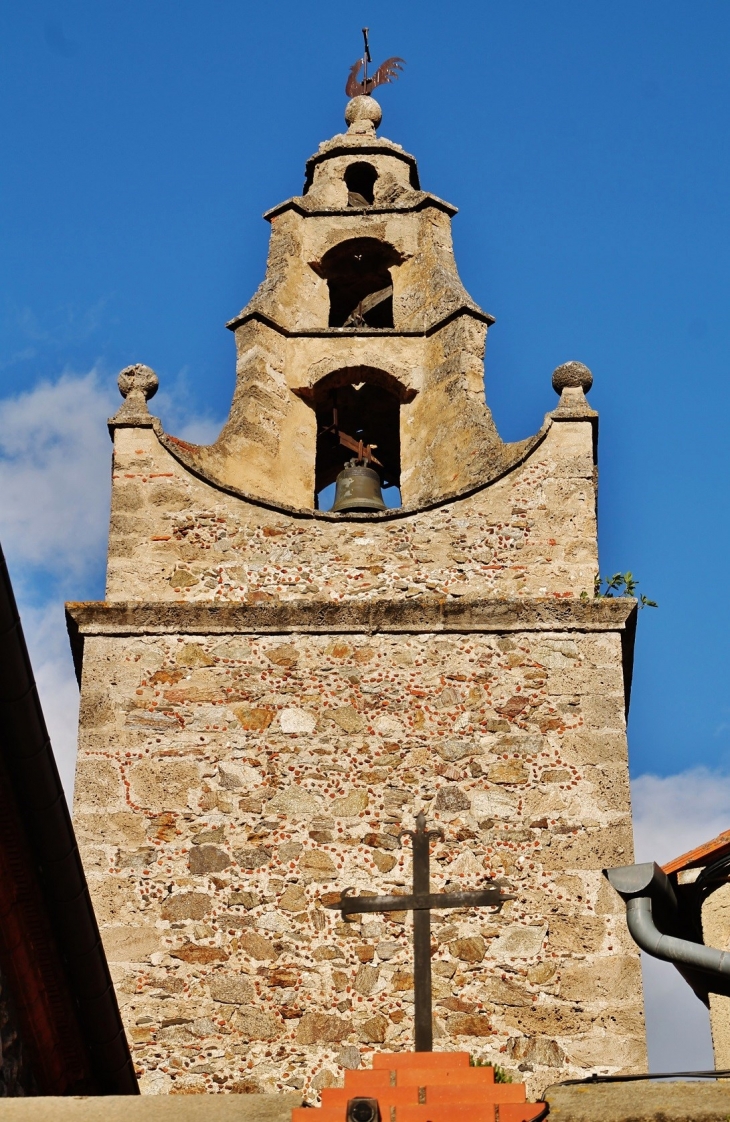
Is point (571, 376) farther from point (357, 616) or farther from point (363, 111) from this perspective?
point (363, 111)

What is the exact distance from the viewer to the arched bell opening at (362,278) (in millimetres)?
17109

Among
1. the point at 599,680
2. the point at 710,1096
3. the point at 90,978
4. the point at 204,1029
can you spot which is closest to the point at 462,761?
the point at 599,680

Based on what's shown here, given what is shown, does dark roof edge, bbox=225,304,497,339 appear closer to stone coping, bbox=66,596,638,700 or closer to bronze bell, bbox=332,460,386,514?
bronze bell, bbox=332,460,386,514

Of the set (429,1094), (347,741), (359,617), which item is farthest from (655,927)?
(359,617)

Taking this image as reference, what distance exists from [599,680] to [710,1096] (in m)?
6.57

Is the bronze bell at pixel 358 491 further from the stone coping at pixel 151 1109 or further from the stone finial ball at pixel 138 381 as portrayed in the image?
the stone coping at pixel 151 1109

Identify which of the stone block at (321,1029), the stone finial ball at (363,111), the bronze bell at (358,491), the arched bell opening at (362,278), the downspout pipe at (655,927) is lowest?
the downspout pipe at (655,927)

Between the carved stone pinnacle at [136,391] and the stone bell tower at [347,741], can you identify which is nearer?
the stone bell tower at [347,741]

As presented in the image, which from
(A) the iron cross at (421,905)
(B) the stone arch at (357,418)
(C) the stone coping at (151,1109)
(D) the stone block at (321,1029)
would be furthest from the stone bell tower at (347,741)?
A: (C) the stone coping at (151,1109)

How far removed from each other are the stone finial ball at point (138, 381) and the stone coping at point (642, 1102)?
881cm

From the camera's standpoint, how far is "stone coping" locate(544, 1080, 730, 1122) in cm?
680

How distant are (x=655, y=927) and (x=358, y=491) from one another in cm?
744

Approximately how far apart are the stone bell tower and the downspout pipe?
14.4ft

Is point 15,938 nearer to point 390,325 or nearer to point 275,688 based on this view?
point 275,688
